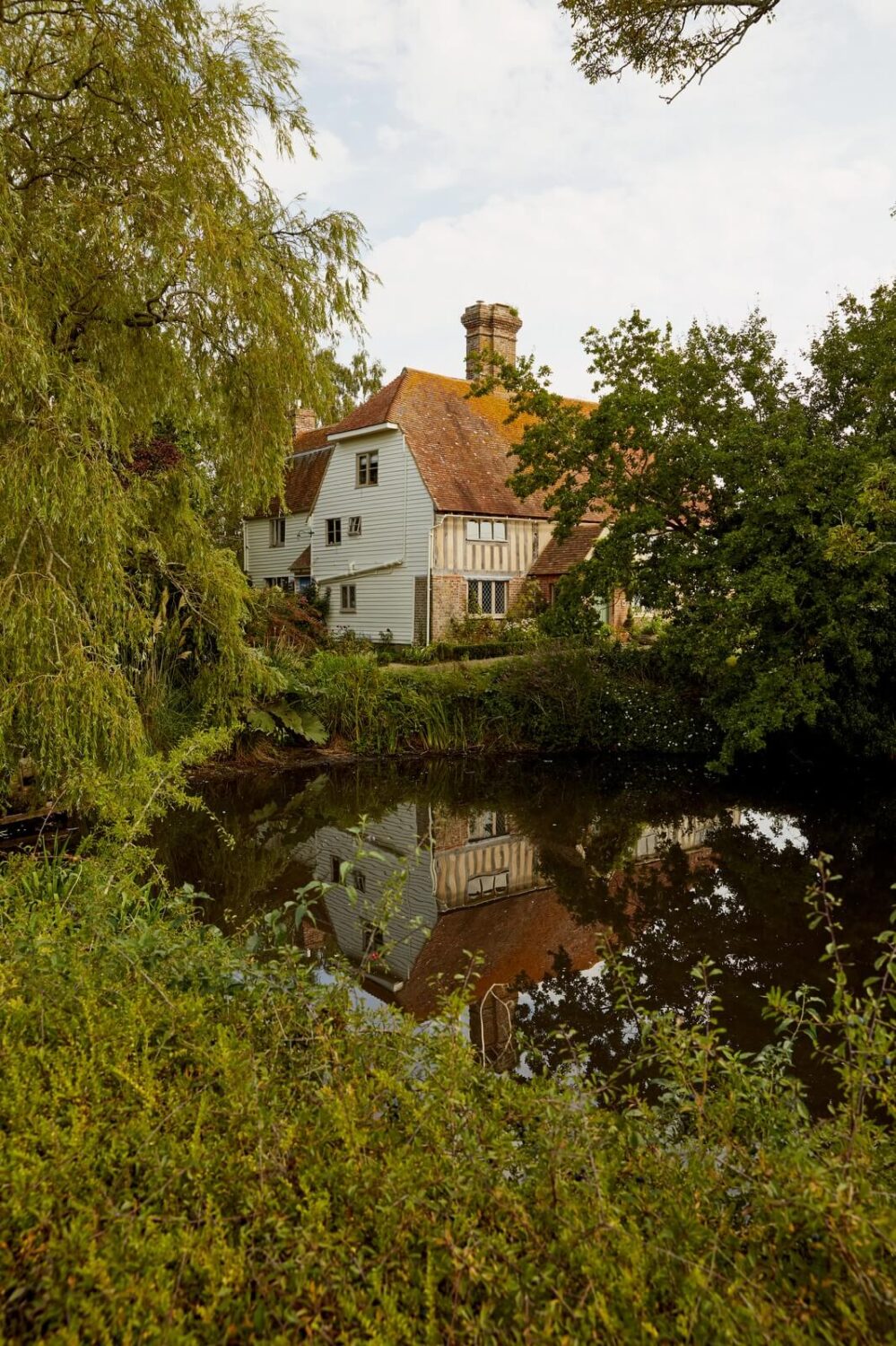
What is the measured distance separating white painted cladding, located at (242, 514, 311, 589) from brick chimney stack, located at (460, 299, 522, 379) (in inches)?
324

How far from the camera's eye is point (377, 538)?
26.1m

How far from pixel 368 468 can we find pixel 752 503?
52.5 ft

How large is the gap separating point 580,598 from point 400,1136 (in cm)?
1298

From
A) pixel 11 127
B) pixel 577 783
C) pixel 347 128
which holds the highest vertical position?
pixel 347 128

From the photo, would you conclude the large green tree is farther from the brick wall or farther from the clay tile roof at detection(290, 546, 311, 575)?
the clay tile roof at detection(290, 546, 311, 575)

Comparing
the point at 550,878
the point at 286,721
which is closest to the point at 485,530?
the point at 286,721

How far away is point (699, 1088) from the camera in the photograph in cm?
425

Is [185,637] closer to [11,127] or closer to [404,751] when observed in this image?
[404,751]

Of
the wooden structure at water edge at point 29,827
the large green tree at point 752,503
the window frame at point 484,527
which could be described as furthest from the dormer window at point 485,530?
the wooden structure at water edge at point 29,827

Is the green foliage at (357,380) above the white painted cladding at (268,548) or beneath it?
above

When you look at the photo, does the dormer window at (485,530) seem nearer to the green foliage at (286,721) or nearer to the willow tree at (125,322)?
the green foliage at (286,721)

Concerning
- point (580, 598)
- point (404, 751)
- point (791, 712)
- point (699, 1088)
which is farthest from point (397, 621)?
point (699, 1088)

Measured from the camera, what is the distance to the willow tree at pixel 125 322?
20.3 feet

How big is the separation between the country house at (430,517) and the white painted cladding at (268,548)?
132cm
